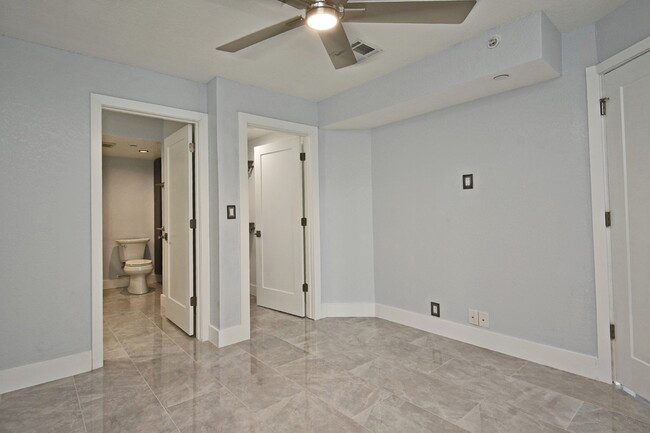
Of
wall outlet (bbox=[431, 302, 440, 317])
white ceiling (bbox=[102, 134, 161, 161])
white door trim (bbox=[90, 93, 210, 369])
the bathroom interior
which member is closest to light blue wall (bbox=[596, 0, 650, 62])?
wall outlet (bbox=[431, 302, 440, 317])

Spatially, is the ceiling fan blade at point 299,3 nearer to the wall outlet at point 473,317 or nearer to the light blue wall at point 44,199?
the light blue wall at point 44,199

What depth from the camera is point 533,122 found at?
2.69m

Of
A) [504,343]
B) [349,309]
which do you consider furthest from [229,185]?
[504,343]

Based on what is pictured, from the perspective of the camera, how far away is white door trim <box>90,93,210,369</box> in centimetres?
272

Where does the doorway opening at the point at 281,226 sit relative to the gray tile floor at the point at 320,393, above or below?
above

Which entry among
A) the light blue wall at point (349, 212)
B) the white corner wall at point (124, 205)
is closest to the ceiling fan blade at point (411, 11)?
the light blue wall at point (349, 212)

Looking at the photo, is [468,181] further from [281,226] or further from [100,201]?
[100,201]

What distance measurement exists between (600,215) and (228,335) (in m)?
3.13

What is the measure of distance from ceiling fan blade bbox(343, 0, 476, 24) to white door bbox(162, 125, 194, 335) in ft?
7.36

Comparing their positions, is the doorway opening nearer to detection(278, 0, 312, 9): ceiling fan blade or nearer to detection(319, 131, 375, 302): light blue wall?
detection(319, 131, 375, 302): light blue wall

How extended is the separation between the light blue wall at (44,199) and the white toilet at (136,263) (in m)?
2.67

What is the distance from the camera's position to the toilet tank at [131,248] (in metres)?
5.56

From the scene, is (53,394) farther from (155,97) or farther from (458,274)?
(458,274)

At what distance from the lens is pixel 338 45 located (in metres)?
2.08
